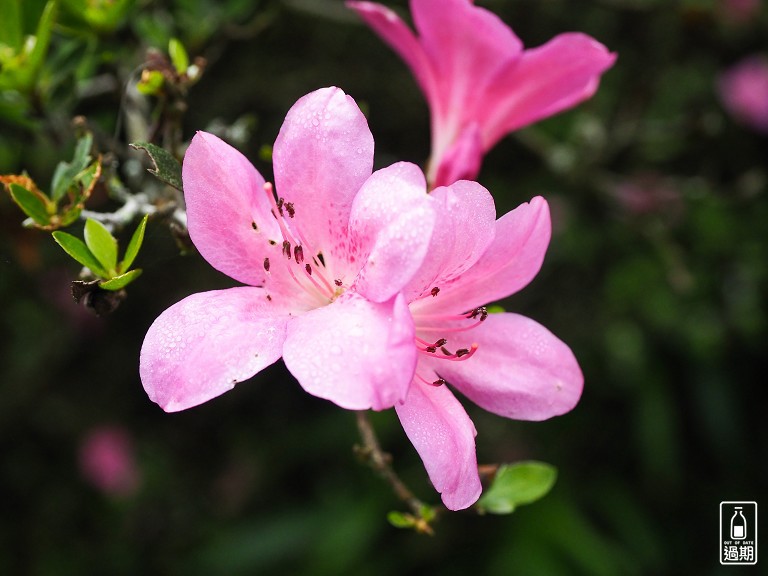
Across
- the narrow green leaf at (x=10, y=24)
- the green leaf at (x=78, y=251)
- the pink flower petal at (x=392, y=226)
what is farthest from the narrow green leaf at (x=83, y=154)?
the pink flower petal at (x=392, y=226)

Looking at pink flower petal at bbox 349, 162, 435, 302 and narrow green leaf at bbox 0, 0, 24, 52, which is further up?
narrow green leaf at bbox 0, 0, 24, 52

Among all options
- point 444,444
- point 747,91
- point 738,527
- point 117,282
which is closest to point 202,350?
point 117,282

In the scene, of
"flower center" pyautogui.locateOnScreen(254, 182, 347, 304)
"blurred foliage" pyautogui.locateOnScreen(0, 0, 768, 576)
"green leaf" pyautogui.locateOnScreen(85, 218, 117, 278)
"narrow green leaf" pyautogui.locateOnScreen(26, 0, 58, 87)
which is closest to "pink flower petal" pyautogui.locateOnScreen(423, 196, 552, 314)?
"flower center" pyautogui.locateOnScreen(254, 182, 347, 304)

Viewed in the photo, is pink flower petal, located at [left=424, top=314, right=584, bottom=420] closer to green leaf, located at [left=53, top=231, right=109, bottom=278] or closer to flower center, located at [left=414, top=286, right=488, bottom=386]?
flower center, located at [left=414, top=286, right=488, bottom=386]

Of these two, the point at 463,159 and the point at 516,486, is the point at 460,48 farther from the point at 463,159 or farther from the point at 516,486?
the point at 516,486

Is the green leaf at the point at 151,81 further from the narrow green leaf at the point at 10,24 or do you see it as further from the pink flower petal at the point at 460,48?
the pink flower petal at the point at 460,48

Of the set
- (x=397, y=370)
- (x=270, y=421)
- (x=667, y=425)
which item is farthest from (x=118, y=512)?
(x=397, y=370)
